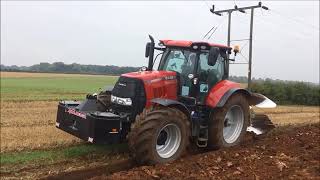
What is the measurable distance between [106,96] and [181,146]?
2.13 meters

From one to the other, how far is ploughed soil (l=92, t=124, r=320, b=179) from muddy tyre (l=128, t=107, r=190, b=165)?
0.83 feet

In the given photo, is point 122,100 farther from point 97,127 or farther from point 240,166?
point 240,166

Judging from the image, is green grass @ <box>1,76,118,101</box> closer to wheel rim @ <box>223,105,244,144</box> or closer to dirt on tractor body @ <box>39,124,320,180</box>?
wheel rim @ <box>223,105,244,144</box>

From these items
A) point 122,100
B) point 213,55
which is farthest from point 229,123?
point 122,100

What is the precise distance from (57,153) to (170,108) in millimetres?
2713

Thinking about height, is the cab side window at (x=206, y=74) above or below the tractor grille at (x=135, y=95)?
above

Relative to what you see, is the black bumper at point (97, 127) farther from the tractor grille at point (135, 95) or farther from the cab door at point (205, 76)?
the cab door at point (205, 76)

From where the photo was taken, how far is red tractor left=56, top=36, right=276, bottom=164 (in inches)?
318

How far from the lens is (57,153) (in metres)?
9.49

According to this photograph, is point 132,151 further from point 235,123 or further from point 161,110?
point 235,123

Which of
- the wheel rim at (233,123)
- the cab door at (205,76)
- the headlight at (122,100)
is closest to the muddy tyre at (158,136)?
the headlight at (122,100)

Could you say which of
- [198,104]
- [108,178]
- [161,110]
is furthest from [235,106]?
[108,178]

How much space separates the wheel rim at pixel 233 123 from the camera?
409 inches

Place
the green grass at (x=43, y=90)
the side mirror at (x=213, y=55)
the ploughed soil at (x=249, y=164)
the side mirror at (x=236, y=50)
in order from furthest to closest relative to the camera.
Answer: the green grass at (x=43, y=90)
the side mirror at (x=236, y=50)
the side mirror at (x=213, y=55)
the ploughed soil at (x=249, y=164)
